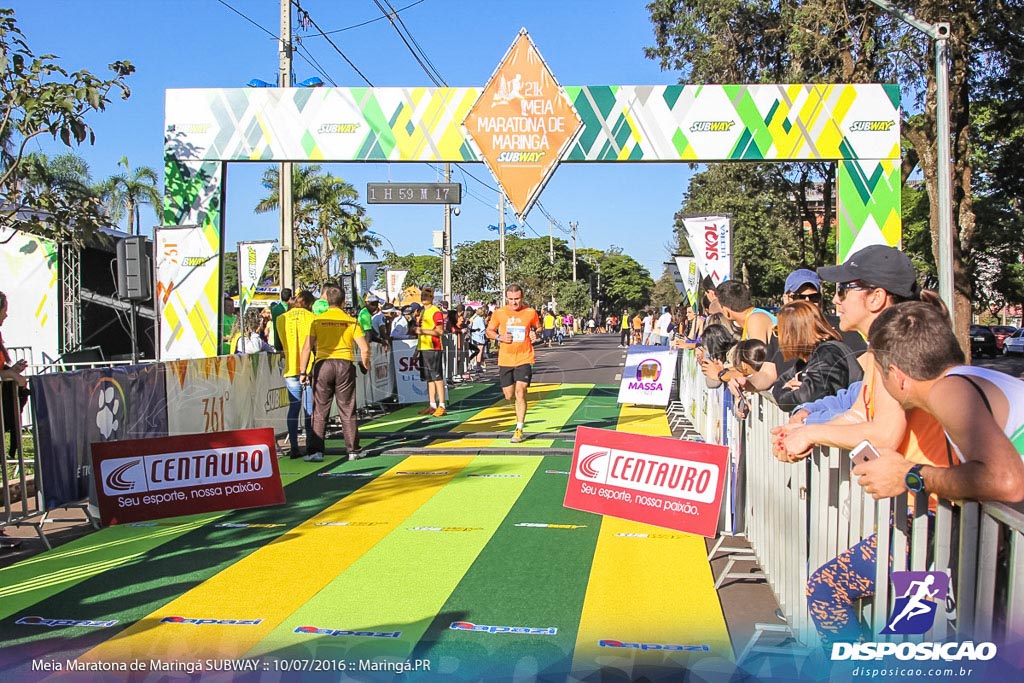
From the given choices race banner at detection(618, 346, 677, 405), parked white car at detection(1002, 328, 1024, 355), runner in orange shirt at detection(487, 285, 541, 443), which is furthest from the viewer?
parked white car at detection(1002, 328, 1024, 355)

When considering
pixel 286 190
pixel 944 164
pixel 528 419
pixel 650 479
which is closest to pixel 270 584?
pixel 650 479

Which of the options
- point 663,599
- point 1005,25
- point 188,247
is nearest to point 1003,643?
point 663,599

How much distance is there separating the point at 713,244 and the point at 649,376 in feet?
8.07

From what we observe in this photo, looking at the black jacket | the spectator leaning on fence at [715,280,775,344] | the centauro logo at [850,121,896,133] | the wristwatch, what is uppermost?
the centauro logo at [850,121,896,133]

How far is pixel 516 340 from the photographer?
10914 millimetres

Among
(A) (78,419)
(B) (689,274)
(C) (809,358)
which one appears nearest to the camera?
(C) (809,358)

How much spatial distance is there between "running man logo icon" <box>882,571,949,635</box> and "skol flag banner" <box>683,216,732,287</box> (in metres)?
11.9

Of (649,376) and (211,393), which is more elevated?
(211,393)

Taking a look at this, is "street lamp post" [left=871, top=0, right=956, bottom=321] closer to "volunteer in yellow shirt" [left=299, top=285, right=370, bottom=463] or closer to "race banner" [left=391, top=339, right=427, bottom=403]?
"volunteer in yellow shirt" [left=299, top=285, right=370, bottom=463]

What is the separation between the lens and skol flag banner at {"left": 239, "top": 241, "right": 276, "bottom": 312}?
1959cm

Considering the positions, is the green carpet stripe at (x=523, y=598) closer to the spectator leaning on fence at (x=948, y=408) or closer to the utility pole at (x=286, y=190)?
the spectator leaning on fence at (x=948, y=408)

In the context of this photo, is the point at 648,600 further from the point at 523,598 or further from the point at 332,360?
the point at 332,360

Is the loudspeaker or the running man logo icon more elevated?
the loudspeaker

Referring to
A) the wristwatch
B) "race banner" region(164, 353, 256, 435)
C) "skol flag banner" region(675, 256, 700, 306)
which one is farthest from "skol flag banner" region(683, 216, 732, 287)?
the wristwatch
